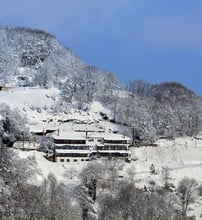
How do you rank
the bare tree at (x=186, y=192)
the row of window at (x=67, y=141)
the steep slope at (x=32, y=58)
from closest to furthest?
the bare tree at (x=186, y=192), the row of window at (x=67, y=141), the steep slope at (x=32, y=58)

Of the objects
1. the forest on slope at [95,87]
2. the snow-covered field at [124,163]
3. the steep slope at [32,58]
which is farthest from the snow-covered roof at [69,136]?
the steep slope at [32,58]

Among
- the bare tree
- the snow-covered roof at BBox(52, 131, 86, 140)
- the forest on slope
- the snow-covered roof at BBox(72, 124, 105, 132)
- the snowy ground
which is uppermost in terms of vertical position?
the forest on slope

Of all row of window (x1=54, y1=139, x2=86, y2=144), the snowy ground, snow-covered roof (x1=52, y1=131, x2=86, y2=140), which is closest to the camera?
the snowy ground

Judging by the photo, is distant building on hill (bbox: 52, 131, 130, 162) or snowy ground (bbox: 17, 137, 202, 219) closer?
snowy ground (bbox: 17, 137, 202, 219)

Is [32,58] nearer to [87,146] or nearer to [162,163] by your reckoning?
[87,146]

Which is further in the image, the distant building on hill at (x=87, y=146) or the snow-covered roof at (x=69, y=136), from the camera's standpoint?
the snow-covered roof at (x=69, y=136)

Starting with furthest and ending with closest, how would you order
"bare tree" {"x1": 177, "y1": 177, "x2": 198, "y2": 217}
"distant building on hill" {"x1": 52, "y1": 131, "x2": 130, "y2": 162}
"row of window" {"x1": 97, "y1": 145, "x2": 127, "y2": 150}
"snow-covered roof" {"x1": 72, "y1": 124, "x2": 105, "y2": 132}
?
"snow-covered roof" {"x1": 72, "y1": 124, "x2": 105, "y2": 132} → "row of window" {"x1": 97, "y1": 145, "x2": 127, "y2": 150} → "distant building on hill" {"x1": 52, "y1": 131, "x2": 130, "y2": 162} → "bare tree" {"x1": 177, "y1": 177, "x2": 198, "y2": 217}

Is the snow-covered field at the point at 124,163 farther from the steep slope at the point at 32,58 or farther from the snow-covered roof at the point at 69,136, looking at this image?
the steep slope at the point at 32,58

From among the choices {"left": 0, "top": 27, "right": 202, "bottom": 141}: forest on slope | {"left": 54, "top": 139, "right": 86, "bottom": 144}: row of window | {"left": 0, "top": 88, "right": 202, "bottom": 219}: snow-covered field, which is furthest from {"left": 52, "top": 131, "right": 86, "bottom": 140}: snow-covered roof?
{"left": 0, "top": 27, "right": 202, "bottom": 141}: forest on slope

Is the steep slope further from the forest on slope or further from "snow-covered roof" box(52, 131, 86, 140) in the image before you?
"snow-covered roof" box(52, 131, 86, 140)

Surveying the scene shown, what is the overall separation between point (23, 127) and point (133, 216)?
2307 centimetres

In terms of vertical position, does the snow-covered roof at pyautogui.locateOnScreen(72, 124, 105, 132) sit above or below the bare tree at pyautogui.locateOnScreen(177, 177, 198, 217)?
above

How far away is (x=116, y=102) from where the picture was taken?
63562 mm

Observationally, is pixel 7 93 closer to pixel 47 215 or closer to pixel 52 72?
pixel 52 72
